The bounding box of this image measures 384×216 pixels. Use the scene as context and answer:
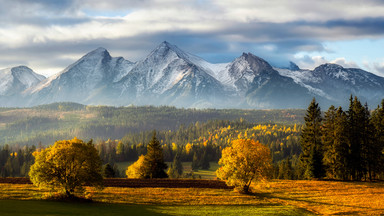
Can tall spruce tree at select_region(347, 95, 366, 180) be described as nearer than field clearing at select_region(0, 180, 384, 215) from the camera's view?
No

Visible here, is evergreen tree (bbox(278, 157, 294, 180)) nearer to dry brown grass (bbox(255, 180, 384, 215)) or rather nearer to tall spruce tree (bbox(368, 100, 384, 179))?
tall spruce tree (bbox(368, 100, 384, 179))

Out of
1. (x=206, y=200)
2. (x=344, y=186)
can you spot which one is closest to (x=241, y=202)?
(x=206, y=200)

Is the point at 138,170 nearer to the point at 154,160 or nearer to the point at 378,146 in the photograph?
the point at 154,160

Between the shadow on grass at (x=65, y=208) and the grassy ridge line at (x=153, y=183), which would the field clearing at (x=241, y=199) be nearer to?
the shadow on grass at (x=65, y=208)

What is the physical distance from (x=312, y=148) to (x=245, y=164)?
98.7 ft

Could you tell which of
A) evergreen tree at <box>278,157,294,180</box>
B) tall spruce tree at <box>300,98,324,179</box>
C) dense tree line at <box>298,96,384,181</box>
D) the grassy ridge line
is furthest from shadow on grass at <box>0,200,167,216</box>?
evergreen tree at <box>278,157,294,180</box>

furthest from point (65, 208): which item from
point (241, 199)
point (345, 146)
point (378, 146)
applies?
point (378, 146)

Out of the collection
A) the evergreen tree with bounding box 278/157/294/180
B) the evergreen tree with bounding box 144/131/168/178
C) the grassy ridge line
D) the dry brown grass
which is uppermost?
the evergreen tree with bounding box 144/131/168/178

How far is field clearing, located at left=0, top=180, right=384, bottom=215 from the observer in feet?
207

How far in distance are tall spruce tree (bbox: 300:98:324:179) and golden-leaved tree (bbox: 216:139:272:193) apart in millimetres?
25786

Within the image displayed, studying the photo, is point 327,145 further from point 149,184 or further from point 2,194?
point 2,194

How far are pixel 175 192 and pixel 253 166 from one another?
16.3 meters

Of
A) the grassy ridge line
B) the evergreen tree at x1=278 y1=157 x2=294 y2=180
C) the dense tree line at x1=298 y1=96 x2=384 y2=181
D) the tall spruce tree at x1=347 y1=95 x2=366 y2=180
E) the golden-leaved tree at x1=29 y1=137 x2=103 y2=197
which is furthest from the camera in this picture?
the evergreen tree at x1=278 y1=157 x2=294 y2=180

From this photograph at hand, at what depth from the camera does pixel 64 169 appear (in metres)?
65.8
